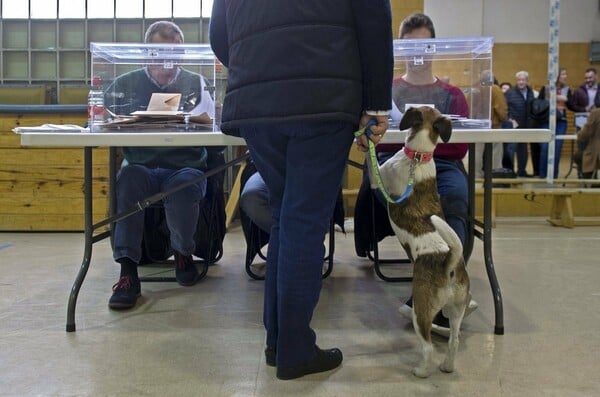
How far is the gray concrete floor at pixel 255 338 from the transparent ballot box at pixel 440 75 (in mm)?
779

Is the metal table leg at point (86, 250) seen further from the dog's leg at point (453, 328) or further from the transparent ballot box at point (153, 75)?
the dog's leg at point (453, 328)

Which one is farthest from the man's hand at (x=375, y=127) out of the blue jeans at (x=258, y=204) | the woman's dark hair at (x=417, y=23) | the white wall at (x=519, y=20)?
the white wall at (x=519, y=20)

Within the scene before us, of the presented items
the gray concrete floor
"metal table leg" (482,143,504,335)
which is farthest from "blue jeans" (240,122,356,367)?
"metal table leg" (482,143,504,335)

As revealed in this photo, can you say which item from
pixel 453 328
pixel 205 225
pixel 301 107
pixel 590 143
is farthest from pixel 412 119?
pixel 590 143

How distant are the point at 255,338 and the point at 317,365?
1.15 ft

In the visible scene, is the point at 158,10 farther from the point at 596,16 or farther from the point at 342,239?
the point at 596,16

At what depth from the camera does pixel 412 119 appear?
162 cm

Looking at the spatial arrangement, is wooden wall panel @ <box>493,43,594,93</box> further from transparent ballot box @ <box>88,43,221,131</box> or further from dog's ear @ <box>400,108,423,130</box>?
dog's ear @ <box>400,108,423,130</box>

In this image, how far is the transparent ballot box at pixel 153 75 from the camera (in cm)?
243

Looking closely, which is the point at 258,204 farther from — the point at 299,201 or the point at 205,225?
the point at 299,201

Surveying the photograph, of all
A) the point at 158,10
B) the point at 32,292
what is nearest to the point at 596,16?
the point at 158,10

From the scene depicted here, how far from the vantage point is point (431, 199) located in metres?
1.62

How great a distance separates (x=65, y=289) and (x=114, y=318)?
0.51 m

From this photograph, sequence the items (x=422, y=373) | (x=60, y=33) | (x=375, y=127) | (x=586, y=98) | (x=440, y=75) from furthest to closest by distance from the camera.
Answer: (x=586, y=98)
(x=60, y=33)
(x=440, y=75)
(x=422, y=373)
(x=375, y=127)
